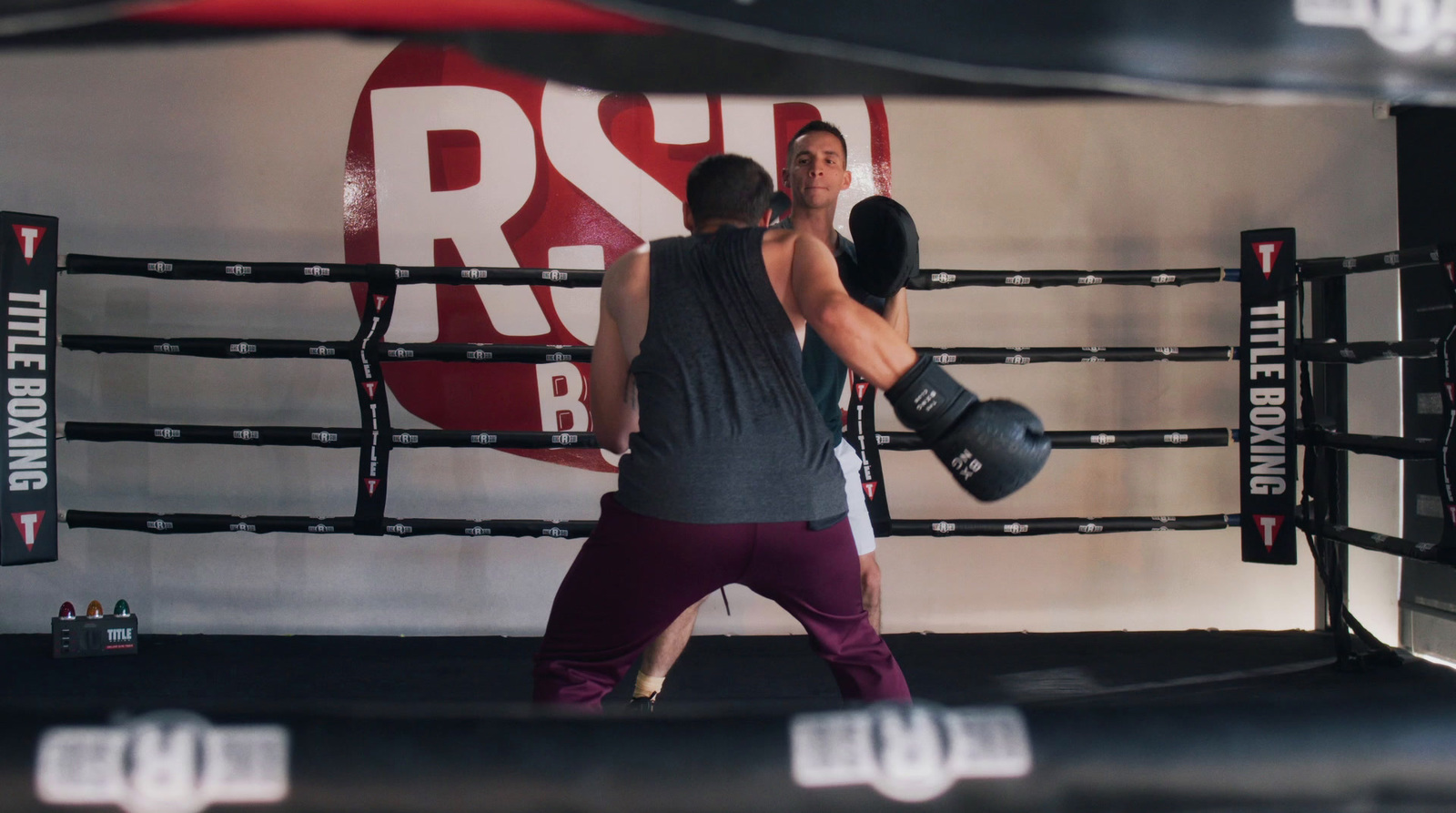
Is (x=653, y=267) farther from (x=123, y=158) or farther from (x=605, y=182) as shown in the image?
(x=123, y=158)

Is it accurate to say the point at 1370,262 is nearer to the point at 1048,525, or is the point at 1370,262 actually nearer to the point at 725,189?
the point at 1048,525

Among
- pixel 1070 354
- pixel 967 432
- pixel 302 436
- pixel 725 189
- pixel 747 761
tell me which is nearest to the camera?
pixel 747 761

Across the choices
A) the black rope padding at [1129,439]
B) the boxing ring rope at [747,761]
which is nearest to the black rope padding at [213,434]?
the black rope padding at [1129,439]

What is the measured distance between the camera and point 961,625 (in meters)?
3.70

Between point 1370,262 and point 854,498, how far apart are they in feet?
A: 5.84

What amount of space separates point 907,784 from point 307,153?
140 inches

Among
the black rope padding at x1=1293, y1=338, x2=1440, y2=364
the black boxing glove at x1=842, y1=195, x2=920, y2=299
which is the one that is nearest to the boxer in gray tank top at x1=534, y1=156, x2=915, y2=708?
the black boxing glove at x1=842, y1=195, x2=920, y2=299

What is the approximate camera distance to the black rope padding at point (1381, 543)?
2572 mm

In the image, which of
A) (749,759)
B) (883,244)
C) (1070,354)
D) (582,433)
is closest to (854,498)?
(883,244)

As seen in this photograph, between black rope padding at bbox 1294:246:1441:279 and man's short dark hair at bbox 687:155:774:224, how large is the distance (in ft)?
6.77

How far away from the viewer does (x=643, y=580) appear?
1.45 m

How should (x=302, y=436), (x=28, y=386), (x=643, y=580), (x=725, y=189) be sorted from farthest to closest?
(x=302, y=436), (x=28, y=386), (x=725, y=189), (x=643, y=580)

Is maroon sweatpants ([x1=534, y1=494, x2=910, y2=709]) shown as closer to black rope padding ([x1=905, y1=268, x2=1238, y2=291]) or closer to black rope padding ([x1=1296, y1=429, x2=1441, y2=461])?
black rope padding ([x1=905, y1=268, x2=1238, y2=291])

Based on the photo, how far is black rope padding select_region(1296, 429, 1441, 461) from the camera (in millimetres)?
2658
